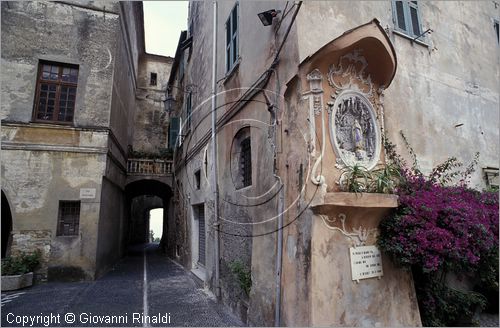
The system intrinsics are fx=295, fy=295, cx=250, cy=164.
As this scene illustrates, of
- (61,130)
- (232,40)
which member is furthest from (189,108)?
(232,40)

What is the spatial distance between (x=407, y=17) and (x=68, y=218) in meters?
11.0

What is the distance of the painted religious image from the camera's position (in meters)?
4.24

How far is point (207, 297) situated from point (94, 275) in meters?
4.16

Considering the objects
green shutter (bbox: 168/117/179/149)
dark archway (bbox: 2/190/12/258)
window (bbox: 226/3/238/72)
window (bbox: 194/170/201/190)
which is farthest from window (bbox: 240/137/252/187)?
green shutter (bbox: 168/117/179/149)

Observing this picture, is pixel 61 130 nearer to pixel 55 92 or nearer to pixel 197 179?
pixel 55 92

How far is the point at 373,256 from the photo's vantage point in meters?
4.22

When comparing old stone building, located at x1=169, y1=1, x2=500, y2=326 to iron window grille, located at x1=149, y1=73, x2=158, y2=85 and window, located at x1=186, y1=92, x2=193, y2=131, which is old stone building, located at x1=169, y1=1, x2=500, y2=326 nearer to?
window, located at x1=186, y1=92, x2=193, y2=131

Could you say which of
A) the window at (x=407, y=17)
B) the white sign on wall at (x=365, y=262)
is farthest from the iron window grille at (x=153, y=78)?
the white sign on wall at (x=365, y=262)

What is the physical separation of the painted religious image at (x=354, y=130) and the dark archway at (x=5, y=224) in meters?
9.81

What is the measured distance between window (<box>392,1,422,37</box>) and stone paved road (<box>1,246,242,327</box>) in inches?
284

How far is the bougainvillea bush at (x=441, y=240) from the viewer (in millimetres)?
4066

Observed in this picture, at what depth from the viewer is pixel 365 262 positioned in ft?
13.5

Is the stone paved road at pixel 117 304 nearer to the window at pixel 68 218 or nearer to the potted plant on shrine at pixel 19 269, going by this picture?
the potted plant on shrine at pixel 19 269

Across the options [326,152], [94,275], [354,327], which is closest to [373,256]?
[354,327]
